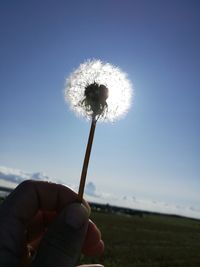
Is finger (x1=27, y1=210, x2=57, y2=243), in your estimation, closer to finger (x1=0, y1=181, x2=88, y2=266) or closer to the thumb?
finger (x1=0, y1=181, x2=88, y2=266)

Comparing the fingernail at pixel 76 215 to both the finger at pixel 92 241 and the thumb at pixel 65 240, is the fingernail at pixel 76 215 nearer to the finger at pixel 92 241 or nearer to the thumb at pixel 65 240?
the thumb at pixel 65 240

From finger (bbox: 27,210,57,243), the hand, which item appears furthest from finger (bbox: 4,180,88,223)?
finger (bbox: 27,210,57,243)

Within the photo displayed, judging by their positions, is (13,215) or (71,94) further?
(71,94)

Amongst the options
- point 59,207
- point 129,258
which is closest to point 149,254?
point 129,258

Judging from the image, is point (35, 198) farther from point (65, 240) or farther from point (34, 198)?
point (65, 240)

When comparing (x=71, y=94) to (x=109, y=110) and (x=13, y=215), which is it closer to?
(x=109, y=110)

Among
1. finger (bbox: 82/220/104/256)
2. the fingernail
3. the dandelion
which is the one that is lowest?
finger (bbox: 82/220/104/256)

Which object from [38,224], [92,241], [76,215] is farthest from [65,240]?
[38,224]
